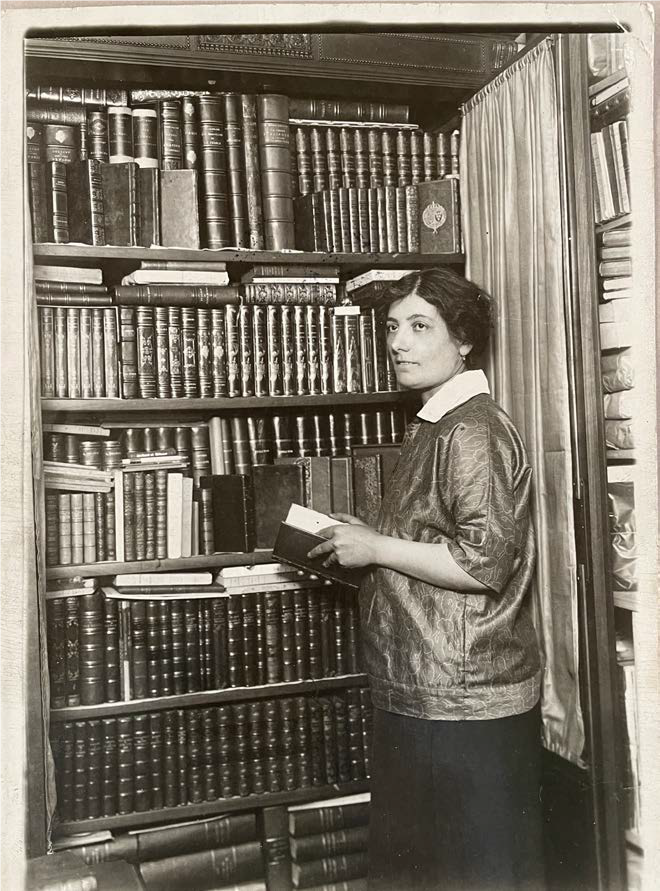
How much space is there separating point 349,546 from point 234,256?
2.79 ft

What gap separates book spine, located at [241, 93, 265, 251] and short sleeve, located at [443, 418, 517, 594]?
891 mm

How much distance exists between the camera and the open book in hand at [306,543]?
2.00 metres

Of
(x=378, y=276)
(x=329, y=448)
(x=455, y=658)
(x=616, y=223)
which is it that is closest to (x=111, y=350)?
(x=329, y=448)

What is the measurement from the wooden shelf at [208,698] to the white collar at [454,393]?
33.0 inches

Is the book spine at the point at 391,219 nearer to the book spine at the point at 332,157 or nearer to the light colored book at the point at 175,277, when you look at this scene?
the book spine at the point at 332,157

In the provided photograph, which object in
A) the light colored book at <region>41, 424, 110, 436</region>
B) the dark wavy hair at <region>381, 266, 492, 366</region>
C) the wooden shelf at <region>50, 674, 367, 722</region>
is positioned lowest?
the wooden shelf at <region>50, 674, 367, 722</region>

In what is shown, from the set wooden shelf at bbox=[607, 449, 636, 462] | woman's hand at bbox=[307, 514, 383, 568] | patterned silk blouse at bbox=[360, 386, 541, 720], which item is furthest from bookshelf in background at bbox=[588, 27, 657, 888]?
woman's hand at bbox=[307, 514, 383, 568]

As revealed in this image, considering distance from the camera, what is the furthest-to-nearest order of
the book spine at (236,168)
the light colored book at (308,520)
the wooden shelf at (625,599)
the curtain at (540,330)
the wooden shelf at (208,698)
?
the book spine at (236,168), the wooden shelf at (208,698), the light colored book at (308,520), the curtain at (540,330), the wooden shelf at (625,599)

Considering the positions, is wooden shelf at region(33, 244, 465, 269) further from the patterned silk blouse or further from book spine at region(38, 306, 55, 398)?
the patterned silk blouse

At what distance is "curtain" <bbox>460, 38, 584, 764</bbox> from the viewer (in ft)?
6.25

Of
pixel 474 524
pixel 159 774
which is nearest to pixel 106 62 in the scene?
pixel 474 524

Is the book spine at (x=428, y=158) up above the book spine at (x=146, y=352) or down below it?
above

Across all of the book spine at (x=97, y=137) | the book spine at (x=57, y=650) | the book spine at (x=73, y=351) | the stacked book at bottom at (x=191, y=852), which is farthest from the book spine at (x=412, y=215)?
the stacked book at bottom at (x=191, y=852)

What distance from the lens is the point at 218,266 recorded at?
224 centimetres
